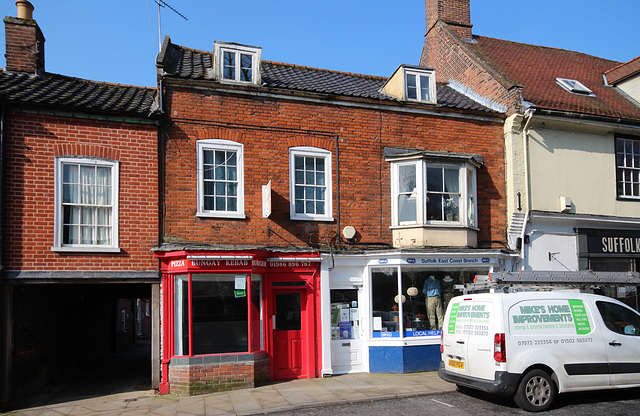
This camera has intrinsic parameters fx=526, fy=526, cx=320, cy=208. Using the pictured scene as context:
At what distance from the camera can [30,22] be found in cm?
1215

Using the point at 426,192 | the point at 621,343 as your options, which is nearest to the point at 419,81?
the point at 426,192

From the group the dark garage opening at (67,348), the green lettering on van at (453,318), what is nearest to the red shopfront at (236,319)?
the dark garage opening at (67,348)

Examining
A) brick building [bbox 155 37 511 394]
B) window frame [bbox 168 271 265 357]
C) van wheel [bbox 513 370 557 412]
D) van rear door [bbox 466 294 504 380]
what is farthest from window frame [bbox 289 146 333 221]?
van wheel [bbox 513 370 557 412]

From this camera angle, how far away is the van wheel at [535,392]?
27.7ft

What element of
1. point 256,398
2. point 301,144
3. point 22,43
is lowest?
point 256,398

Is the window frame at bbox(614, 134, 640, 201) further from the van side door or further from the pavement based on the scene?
the pavement

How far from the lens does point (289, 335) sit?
12.0m

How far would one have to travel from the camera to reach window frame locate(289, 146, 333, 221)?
12.3 metres

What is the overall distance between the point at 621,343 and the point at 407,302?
4700 mm

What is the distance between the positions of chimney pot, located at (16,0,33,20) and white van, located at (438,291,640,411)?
460 inches

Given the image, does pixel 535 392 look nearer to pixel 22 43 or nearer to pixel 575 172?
pixel 575 172

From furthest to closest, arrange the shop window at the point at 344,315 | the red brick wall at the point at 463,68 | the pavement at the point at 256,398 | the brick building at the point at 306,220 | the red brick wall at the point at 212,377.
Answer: the red brick wall at the point at 463,68, the shop window at the point at 344,315, the brick building at the point at 306,220, the red brick wall at the point at 212,377, the pavement at the point at 256,398

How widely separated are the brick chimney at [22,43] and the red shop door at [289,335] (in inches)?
306

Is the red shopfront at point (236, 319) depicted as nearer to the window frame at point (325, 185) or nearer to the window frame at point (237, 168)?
the window frame at point (325, 185)
